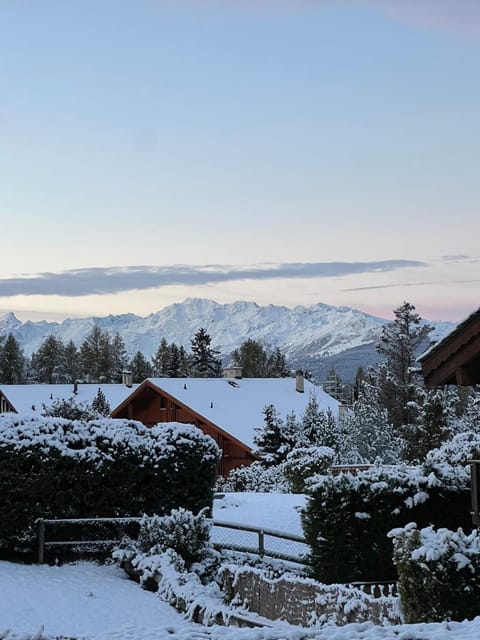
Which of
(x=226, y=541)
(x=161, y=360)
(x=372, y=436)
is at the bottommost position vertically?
(x=161, y=360)

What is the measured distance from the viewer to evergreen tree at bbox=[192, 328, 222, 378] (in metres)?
86.3

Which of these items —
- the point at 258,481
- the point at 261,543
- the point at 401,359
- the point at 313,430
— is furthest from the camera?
the point at 401,359

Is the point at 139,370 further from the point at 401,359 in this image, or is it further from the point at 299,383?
the point at 401,359

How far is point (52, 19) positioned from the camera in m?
17.4

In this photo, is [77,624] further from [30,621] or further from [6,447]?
[6,447]

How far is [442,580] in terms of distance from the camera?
8.47m

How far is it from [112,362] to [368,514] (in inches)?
3383

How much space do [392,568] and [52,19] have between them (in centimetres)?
1195

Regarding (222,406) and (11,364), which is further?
(11,364)

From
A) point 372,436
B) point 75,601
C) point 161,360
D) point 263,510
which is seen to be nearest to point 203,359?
point 161,360

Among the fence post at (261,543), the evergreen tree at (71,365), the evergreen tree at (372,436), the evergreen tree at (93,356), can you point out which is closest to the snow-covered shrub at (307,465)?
the fence post at (261,543)

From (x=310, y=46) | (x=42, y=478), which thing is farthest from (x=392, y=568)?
(x=310, y=46)

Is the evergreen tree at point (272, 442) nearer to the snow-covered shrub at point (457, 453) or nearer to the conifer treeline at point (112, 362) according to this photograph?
the snow-covered shrub at point (457, 453)

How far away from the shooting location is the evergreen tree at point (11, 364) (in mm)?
87125
